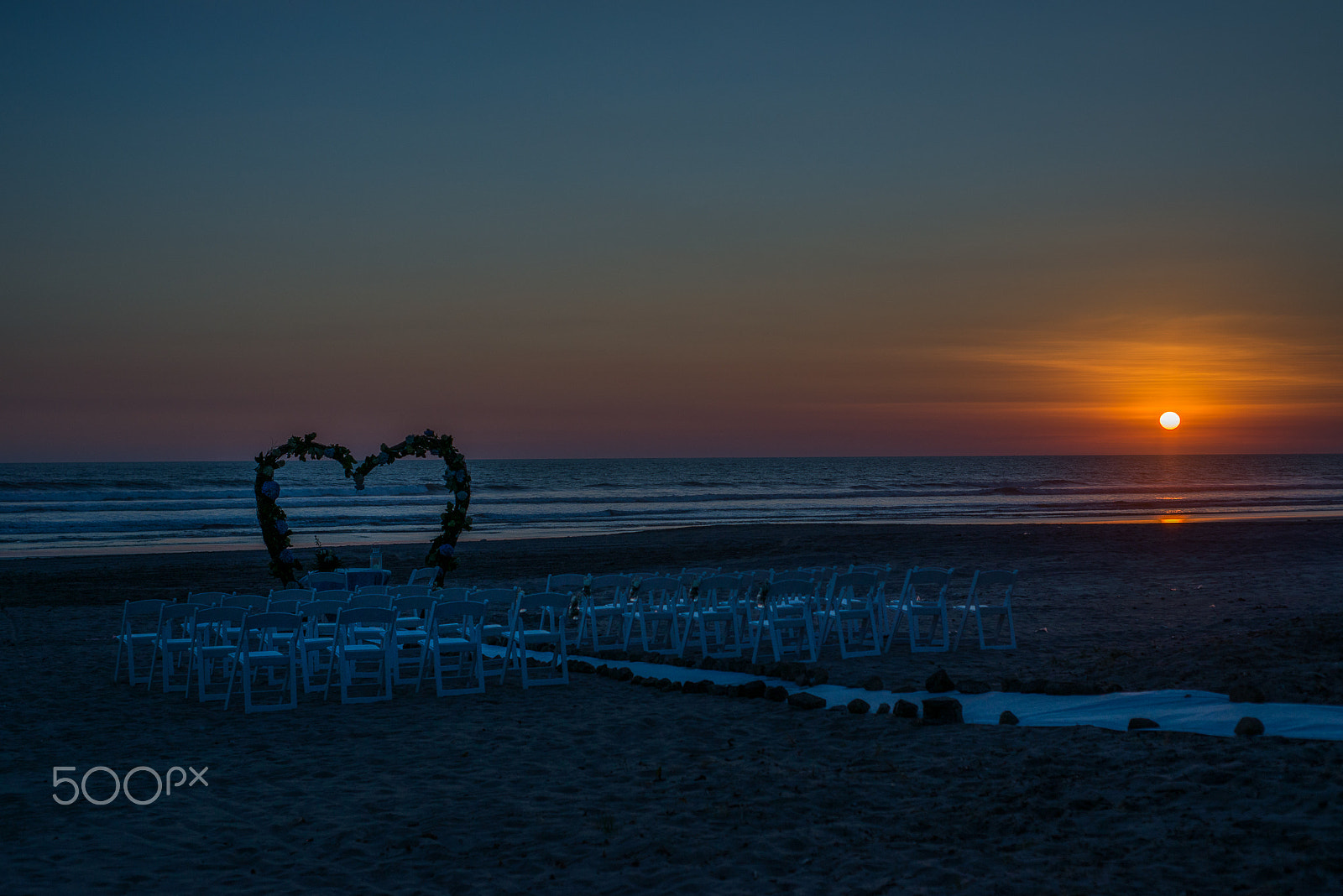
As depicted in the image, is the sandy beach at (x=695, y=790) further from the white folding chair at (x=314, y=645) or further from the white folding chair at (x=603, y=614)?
the white folding chair at (x=603, y=614)

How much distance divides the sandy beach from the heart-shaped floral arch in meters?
4.05

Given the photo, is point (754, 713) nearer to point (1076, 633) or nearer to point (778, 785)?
point (778, 785)

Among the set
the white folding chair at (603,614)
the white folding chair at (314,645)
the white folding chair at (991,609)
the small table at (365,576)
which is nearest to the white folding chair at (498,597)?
the white folding chair at (603,614)

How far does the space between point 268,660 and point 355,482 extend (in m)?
6.68

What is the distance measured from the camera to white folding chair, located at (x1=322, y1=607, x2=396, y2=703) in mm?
8141

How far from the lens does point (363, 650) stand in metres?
8.72

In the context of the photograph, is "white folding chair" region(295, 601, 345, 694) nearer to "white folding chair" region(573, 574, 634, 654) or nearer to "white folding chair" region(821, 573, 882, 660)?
"white folding chair" region(573, 574, 634, 654)

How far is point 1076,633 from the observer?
10.9 meters

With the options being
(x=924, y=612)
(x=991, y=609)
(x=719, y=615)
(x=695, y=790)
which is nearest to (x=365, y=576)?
(x=719, y=615)

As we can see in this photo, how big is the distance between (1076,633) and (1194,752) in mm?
5783

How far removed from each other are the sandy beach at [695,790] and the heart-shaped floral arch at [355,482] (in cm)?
405

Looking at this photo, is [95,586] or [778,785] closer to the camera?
[778,785]

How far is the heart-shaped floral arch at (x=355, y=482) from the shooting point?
46.6 feet

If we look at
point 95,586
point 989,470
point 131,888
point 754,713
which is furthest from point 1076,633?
point 989,470
